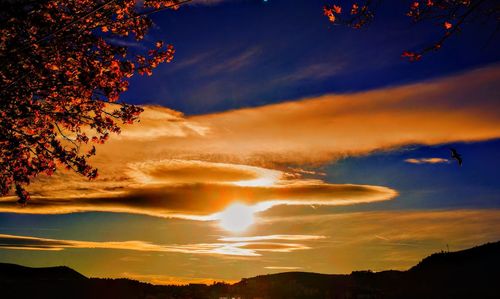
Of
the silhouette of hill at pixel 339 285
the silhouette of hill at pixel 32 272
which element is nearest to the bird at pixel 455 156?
the silhouette of hill at pixel 339 285

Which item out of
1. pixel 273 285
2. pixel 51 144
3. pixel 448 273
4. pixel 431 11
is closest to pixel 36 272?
pixel 273 285

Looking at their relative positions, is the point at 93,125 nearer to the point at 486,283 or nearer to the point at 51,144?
the point at 51,144

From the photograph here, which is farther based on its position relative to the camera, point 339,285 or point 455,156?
point 339,285

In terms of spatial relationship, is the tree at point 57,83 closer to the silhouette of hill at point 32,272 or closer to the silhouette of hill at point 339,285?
the silhouette of hill at point 339,285

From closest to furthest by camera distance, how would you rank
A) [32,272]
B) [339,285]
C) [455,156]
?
[455,156] → [339,285] → [32,272]

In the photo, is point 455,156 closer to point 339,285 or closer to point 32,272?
point 339,285

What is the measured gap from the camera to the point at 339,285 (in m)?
49.8

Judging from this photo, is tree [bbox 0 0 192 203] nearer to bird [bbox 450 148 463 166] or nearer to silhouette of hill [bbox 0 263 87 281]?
bird [bbox 450 148 463 166]

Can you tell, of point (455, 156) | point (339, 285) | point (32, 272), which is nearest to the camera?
point (455, 156)

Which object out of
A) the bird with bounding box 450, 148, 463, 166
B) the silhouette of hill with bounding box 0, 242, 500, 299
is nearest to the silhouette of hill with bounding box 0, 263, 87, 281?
the silhouette of hill with bounding box 0, 242, 500, 299

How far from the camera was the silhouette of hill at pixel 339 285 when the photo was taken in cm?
4066

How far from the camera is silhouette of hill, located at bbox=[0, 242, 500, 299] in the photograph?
4066 centimetres

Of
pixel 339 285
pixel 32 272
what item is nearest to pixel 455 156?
pixel 339 285

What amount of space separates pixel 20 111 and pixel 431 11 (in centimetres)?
1426
